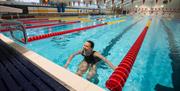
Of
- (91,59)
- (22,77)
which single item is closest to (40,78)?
(22,77)

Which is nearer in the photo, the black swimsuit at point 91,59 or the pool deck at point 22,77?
the pool deck at point 22,77

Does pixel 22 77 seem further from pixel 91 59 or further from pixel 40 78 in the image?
pixel 91 59

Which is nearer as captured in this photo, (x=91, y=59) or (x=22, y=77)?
(x=22, y=77)

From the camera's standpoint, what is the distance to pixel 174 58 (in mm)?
5066

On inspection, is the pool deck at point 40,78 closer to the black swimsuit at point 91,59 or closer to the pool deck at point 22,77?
the pool deck at point 22,77

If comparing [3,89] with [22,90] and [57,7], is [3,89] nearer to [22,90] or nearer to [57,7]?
[22,90]

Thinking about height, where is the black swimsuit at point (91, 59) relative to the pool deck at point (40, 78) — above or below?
below

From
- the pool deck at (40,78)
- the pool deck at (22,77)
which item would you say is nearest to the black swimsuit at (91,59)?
the pool deck at (40,78)

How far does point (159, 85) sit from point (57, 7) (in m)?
17.6

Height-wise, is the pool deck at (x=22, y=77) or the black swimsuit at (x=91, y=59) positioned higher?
the pool deck at (x=22, y=77)

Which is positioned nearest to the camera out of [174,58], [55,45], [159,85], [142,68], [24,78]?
[24,78]

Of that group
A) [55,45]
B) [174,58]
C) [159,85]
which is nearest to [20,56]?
[159,85]

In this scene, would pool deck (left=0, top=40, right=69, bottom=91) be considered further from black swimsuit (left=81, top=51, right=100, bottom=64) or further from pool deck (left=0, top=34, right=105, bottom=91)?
black swimsuit (left=81, top=51, right=100, bottom=64)

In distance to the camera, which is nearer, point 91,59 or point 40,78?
point 40,78
